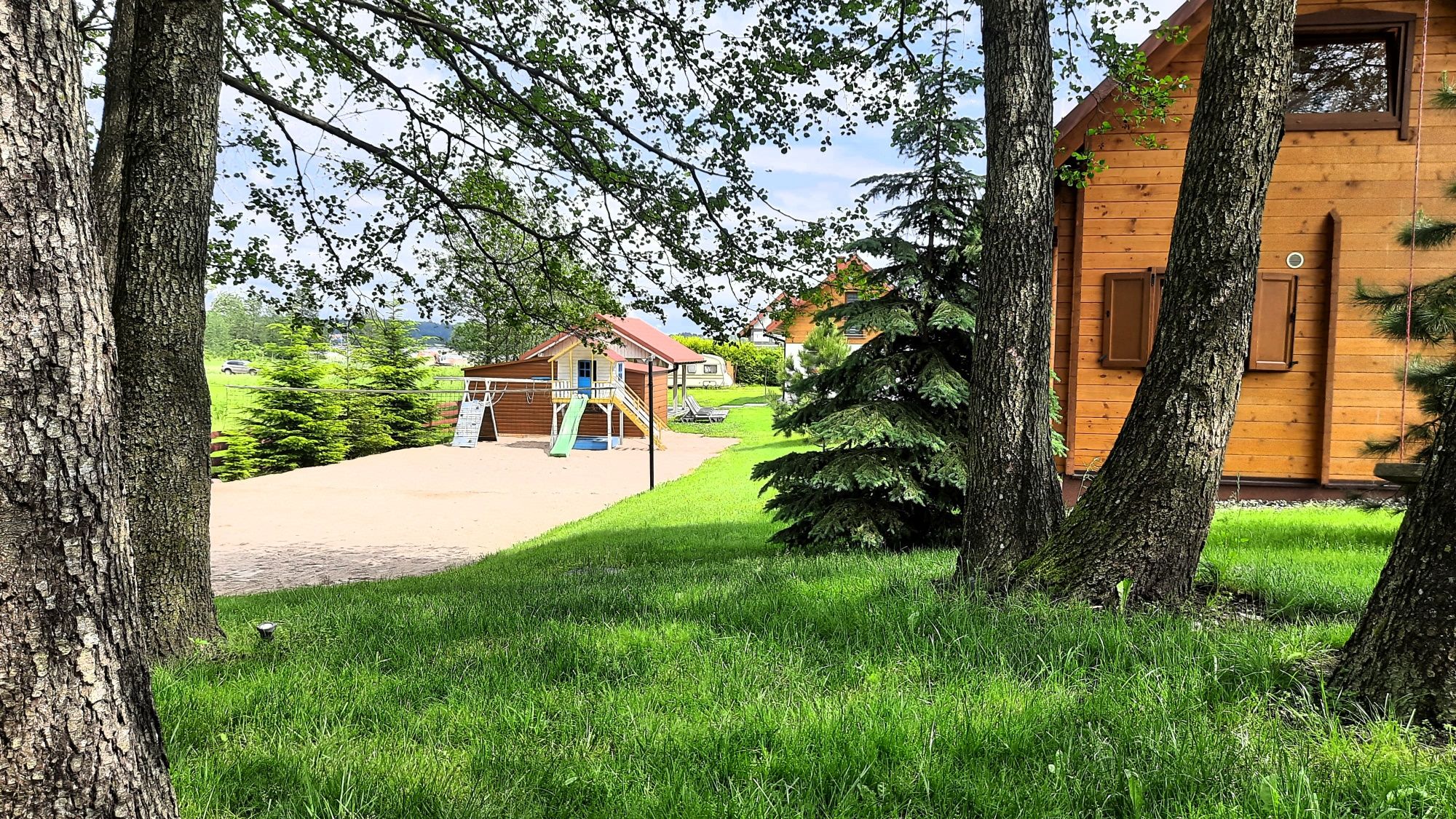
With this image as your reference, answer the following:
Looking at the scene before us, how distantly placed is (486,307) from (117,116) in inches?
168

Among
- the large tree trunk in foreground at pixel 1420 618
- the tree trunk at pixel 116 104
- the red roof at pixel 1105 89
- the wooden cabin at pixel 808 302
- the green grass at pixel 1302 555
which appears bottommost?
the green grass at pixel 1302 555

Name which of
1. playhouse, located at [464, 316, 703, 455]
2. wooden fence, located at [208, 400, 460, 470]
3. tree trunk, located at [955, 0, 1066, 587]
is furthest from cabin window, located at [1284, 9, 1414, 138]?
wooden fence, located at [208, 400, 460, 470]

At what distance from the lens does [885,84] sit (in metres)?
6.86

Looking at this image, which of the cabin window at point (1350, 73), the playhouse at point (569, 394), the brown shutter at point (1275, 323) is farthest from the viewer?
the playhouse at point (569, 394)

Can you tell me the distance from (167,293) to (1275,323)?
10.7 metres

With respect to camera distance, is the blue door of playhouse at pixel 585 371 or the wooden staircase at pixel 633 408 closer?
the wooden staircase at pixel 633 408

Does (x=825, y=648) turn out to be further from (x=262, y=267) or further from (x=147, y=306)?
(x=262, y=267)

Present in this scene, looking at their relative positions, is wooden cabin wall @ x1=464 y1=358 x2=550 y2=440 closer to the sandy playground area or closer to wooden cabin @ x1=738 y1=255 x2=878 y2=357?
the sandy playground area

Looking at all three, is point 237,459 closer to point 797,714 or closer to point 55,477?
point 55,477

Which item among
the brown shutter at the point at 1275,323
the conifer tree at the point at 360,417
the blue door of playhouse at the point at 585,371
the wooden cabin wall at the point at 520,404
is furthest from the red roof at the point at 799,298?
the blue door of playhouse at the point at 585,371

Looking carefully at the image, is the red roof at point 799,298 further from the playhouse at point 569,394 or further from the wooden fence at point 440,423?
the playhouse at point 569,394

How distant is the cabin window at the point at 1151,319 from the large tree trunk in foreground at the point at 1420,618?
742cm

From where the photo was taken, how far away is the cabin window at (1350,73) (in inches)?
345

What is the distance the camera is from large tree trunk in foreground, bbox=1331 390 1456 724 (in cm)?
206
